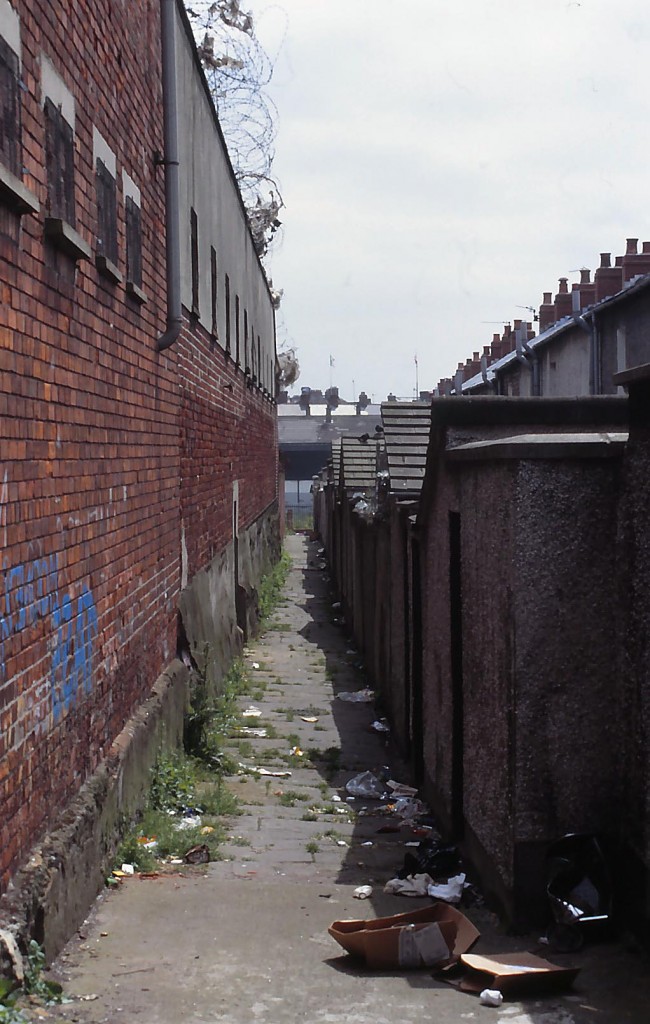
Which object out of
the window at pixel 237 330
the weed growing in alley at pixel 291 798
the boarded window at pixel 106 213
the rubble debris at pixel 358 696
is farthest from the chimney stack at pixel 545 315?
the boarded window at pixel 106 213

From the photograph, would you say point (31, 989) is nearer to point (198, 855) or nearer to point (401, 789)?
point (198, 855)

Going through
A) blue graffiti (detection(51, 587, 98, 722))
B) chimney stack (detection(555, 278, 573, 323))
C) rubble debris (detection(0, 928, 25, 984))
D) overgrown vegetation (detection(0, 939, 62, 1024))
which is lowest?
overgrown vegetation (detection(0, 939, 62, 1024))

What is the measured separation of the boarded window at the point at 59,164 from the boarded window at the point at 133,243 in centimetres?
179

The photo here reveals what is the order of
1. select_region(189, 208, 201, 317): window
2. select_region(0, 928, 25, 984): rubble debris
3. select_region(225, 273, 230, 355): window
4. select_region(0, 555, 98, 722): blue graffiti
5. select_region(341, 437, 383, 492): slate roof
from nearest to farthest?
select_region(0, 928, 25, 984): rubble debris, select_region(0, 555, 98, 722): blue graffiti, select_region(189, 208, 201, 317): window, select_region(225, 273, 230, 355): window, select_region(341, 437, 383, 492): slate roof

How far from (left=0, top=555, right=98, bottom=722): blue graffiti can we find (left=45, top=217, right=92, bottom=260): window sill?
140 centimetres

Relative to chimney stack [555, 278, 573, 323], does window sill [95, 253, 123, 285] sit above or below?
below

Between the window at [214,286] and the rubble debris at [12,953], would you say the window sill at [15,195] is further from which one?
the window at [214,286]

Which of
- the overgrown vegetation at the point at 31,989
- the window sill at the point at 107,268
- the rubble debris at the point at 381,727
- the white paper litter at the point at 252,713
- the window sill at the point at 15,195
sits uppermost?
the window sill at the point at 107,268

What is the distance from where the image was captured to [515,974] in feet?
15.2

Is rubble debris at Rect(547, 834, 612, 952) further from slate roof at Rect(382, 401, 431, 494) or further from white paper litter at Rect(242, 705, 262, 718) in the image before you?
white paper litter at Rect(242, 705, 262, 718)

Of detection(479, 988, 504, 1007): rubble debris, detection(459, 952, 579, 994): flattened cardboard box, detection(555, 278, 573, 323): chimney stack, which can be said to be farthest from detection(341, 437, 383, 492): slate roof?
detection(479, 988, 504, 1007): rubble debris

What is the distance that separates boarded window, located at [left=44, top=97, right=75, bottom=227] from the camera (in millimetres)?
5238

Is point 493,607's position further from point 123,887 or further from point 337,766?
point 337,766

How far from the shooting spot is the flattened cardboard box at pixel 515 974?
459cm
